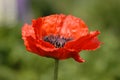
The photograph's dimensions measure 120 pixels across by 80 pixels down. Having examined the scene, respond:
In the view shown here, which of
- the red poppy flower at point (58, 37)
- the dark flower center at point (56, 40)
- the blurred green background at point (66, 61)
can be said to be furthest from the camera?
the blurred green background at point (66, 61)

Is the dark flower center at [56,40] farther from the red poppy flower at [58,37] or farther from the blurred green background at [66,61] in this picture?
the blurred green background at [66,61]

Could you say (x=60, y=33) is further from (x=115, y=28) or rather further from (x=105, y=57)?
(x=115, y=28)

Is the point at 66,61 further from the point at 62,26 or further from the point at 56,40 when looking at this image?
the point at 56,40

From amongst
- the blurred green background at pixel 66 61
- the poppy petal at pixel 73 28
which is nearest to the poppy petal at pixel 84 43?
the poppy petal at pixel 73 28

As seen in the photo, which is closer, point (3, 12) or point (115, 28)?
point (115, 28)

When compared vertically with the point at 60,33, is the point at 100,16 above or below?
above

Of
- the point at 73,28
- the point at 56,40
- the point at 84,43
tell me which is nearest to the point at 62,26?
the point at 73,28

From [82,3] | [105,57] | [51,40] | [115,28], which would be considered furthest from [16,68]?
[82,3]

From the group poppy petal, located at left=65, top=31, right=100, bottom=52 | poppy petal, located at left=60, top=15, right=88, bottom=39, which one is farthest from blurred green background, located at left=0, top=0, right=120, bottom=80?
→ poppy petal, located at left=65, top=31, right=100, bottom=52
